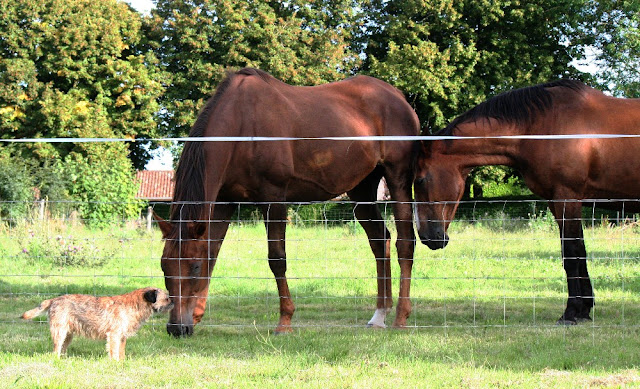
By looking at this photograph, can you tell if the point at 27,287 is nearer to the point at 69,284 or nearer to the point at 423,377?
the point at 69,284

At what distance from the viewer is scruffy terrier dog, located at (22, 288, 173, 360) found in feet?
17.5

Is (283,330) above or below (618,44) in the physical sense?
below

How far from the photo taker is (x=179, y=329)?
612cm

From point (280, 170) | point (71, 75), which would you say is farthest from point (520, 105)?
point (71, 75)

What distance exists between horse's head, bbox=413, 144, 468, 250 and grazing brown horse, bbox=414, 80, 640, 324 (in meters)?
0.01

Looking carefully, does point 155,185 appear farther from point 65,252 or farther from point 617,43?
point 65,252

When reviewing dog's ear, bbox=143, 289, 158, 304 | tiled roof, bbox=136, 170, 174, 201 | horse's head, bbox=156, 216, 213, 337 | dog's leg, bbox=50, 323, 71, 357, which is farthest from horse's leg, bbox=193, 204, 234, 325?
tiled roof, bbox=136, 170, 174, 201

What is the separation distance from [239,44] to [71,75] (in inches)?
283

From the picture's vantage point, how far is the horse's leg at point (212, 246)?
21.5ft

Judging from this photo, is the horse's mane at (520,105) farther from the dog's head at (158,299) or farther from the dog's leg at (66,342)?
the dog's leg at (66,342)

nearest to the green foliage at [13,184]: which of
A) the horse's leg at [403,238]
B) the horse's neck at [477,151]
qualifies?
the horse's leg at [403,238]

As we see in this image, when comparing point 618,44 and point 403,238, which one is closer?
point 403,238

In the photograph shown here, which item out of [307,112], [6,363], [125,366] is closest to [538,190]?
[307,112]

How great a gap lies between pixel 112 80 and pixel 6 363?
2702 cm
